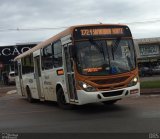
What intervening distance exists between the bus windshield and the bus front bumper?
2.08 feet

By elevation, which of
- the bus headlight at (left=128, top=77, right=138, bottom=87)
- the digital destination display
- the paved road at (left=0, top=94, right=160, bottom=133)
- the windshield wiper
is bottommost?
the paved road at (left=0, top=94, right=160, bottom=133)

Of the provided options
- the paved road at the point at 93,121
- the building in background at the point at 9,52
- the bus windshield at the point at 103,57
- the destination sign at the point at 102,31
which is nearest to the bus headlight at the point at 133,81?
the bus windshield at the point at 103,57

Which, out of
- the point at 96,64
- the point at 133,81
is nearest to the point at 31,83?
the point at 96,64

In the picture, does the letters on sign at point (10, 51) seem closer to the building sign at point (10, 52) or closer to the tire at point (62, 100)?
the building sign at point (10, 52)

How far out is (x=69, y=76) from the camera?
52.2 ft

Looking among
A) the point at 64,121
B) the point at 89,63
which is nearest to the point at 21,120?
the point at 64,121

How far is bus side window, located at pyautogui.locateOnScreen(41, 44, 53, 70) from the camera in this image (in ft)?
59.3

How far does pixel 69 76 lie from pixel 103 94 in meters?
1.63

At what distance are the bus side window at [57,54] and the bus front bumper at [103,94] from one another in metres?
2.25

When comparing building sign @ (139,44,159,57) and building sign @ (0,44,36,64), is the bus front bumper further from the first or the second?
building sign @ (139,44,159,57)

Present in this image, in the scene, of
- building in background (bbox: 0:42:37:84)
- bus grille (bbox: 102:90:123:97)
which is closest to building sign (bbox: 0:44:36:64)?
building in background (bbox: 0:42:37:84)

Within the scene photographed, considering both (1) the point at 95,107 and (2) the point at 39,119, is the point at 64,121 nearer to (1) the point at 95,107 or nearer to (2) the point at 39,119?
(2) the point at 39,119

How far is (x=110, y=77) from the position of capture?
15.1m

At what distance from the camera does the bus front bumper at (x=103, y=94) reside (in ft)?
48.4
